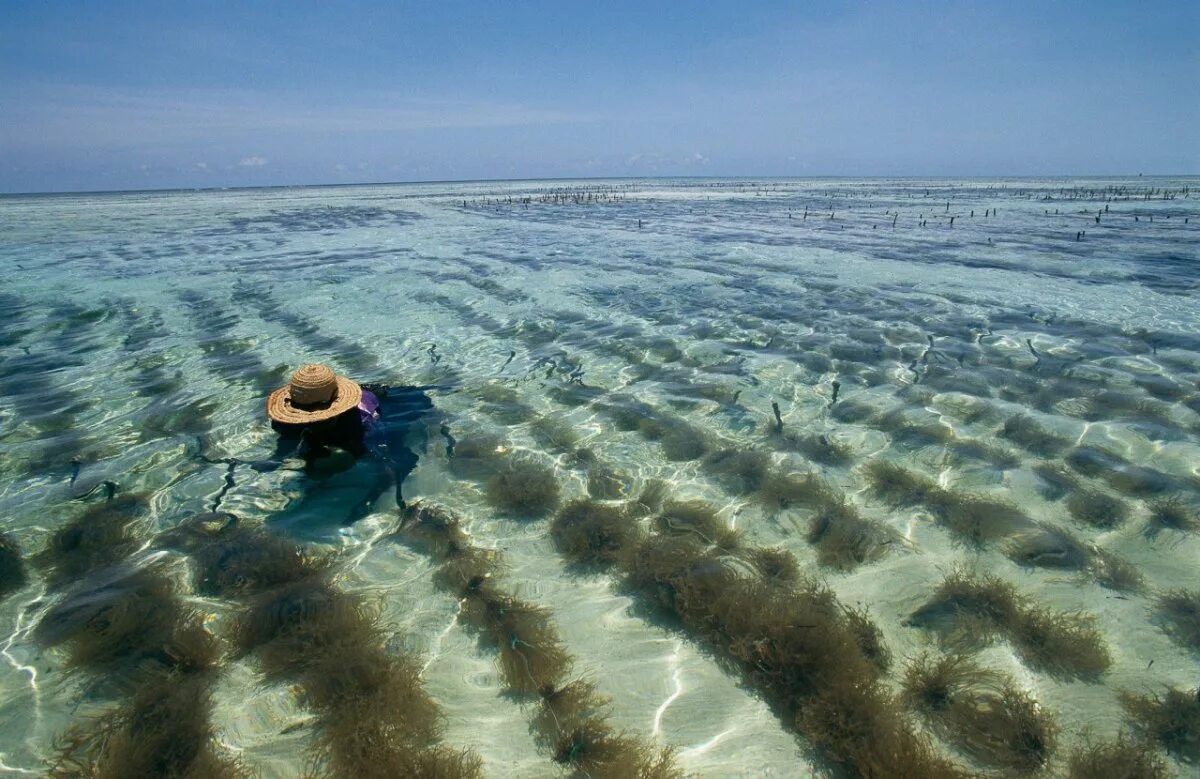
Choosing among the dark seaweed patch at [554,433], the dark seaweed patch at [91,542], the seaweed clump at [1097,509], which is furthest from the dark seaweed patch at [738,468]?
the dark seaweed patch at [91,542]

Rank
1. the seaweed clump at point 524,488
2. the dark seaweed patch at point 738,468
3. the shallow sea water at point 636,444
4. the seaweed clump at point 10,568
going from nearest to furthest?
the shallow sea water at point 636,444 < the seaweed clump at point 10,568 < the seaweed clump at point 524,488 < the dark seaweed patch at point 738,468

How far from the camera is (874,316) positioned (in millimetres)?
11969

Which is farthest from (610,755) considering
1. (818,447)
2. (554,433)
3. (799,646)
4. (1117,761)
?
(818,447)

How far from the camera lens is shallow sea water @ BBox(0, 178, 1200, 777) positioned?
3.60 meters

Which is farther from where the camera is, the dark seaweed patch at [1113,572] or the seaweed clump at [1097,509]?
the seaweed clump at [1097,509]

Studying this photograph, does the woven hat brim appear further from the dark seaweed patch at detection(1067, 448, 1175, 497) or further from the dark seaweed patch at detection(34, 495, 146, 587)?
the dark seaweed patch at detection(1067, 448, 1175, 497)

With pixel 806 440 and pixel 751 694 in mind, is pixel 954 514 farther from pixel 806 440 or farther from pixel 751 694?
pixel 751 694

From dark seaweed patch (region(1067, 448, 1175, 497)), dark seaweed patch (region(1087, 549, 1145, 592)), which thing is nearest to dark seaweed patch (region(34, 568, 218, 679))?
dark seaweed patch (region(1087, 549, 1145, 592))

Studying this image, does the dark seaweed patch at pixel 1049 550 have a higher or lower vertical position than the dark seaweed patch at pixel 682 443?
higher

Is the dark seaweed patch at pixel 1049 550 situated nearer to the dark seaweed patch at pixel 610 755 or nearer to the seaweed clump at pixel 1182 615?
the seaweed clump at pixel 1182 615

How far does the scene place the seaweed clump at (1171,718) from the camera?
3098 millimetres

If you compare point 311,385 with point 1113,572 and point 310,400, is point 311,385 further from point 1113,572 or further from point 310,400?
point 1113,572

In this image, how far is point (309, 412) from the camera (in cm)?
556

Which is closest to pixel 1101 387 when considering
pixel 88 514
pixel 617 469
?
pixel 617 469
